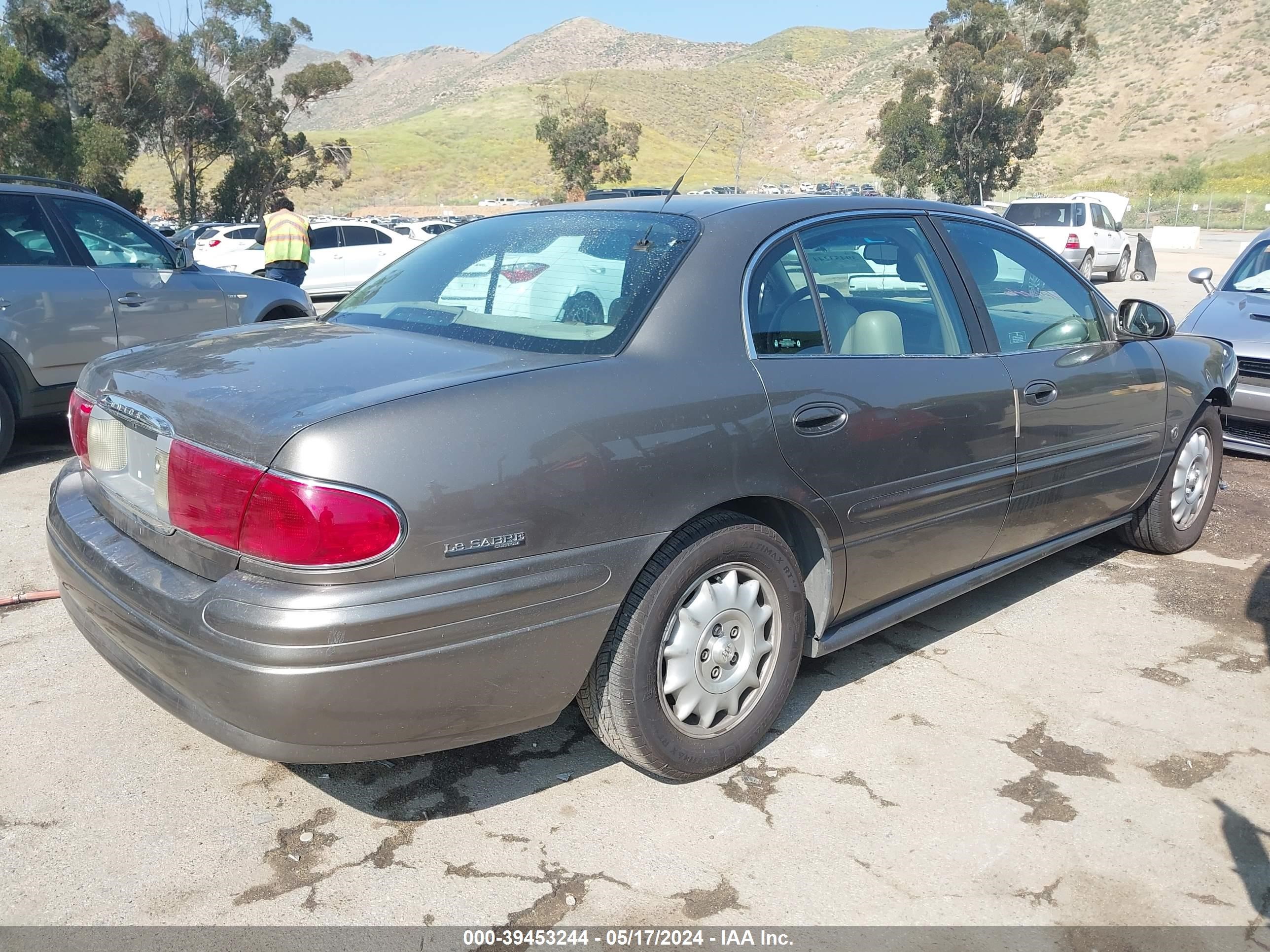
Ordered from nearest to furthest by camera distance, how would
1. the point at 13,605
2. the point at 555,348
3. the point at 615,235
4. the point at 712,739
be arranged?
the point at 555,348 → the point at 712,739 → the point at 615,235 → the point at 13,605

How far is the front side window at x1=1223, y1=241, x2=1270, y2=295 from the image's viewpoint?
25.1 ft

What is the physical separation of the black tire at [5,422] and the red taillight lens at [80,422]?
369 centimetres

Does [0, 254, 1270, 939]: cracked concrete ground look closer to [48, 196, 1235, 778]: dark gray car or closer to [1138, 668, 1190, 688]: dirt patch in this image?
[1138, 668, 1190, 688]: dirt patch

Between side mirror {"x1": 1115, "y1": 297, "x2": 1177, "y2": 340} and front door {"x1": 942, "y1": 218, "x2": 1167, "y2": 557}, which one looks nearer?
front door {"x1": 942, "y1": 218, "x2": 1167, "y2": 557}

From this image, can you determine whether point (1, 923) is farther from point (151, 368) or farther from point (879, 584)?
point (879, 584)

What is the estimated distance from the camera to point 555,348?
2818 millimetres

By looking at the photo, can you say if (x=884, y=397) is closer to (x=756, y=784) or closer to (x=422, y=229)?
(x=756, y=784)

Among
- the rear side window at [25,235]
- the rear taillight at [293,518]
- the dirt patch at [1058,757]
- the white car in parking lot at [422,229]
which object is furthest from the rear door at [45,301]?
the white car in parking lot at [422,229]

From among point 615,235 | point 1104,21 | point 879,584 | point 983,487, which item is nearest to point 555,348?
point 615,235

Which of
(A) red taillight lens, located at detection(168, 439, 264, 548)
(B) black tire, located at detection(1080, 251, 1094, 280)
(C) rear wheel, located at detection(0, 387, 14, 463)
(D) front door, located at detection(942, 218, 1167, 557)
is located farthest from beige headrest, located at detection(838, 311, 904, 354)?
(B) black tire, located at detection(1080, 251, 1094, 280)

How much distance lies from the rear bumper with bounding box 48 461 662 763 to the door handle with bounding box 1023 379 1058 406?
1.79 m

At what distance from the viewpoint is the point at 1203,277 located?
7.90 metres

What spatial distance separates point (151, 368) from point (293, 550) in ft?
3.20

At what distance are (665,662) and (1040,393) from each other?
189cm
